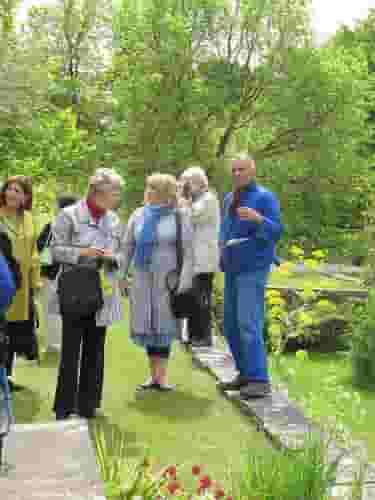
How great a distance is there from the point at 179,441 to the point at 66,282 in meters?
1.42

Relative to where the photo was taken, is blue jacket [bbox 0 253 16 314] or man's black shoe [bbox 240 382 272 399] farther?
man's black shoe [bbox 240 382 272 399]

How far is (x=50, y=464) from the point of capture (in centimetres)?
373

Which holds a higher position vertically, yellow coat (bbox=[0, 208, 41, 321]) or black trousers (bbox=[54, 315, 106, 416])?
yellow coat (bbox=[0, 208, 41, 321])

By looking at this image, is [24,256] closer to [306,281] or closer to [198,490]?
[198,490]

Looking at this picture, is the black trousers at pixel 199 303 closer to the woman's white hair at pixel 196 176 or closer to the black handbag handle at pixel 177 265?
the black handbag handle at pixel 177 265

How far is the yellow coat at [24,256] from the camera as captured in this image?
20.1 feet

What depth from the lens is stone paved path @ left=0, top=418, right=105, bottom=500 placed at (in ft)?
10.9

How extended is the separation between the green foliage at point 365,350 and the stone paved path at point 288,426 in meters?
1.78

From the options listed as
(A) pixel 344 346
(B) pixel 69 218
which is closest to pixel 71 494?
(B) pixel 69 218

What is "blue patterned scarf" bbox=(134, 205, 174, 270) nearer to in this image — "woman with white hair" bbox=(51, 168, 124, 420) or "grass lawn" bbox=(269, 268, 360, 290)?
"woman with white hair" bbox=(51, 168, 124, 420)

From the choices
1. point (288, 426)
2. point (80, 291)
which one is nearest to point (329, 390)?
point (288, 426)

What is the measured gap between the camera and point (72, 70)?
31.0 meters

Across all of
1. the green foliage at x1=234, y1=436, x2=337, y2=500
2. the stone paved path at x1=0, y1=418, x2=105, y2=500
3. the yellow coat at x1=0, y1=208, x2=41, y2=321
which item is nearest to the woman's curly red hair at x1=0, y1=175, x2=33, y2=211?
the yellow coat at x1=0, y1=208, x2=41, y2=321

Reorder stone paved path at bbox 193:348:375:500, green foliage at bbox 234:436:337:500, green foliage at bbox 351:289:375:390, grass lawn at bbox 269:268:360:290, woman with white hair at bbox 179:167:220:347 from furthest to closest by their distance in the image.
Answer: grass lawn at bbox 269:268:360:290
green foliage at bbox 351:289:375:390
woman with white hair at bbox 179:167:220:347
stone paved path at bbox 193:348:375:500
green foliage at bbox 234:436:337:500
